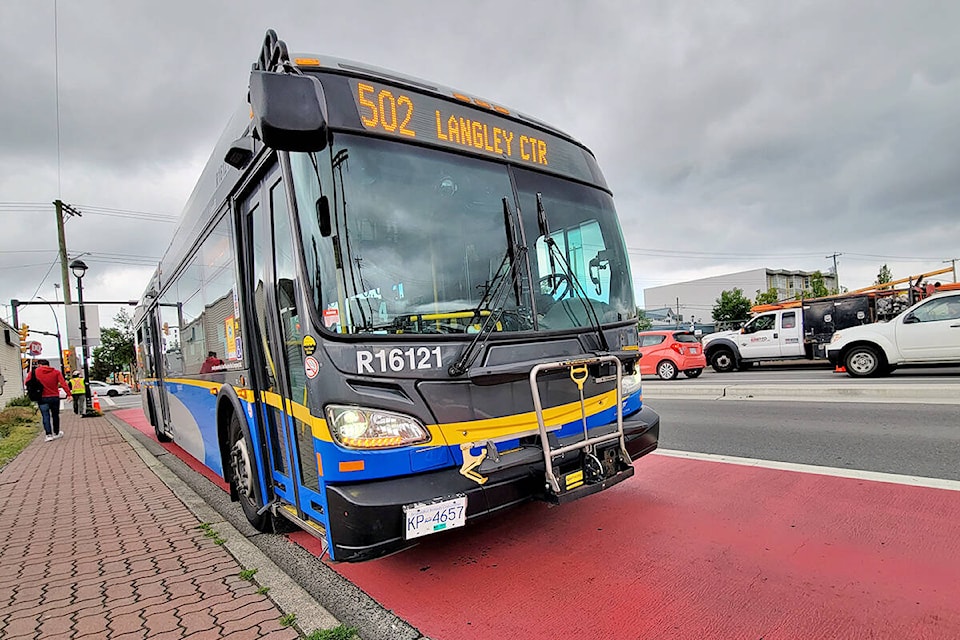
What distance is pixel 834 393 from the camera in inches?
373

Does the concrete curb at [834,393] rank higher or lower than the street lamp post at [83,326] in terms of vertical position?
lower

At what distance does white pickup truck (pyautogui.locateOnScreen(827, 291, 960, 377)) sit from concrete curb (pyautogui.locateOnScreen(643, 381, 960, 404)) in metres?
3.18

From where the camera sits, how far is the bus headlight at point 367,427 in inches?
108

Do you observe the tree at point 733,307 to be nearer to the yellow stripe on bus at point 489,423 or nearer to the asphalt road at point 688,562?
the asphalt road at point 688,562

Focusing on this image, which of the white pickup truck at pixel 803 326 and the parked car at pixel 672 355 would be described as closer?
the parked car at pixel 672 355

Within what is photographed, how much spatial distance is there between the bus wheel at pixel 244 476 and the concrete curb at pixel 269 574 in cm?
19

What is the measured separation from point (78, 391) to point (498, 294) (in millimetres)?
20685

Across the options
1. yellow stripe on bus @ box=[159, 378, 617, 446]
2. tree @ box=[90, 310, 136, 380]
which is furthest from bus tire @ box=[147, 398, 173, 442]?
tree @ box=[90, 310, 136, 380]

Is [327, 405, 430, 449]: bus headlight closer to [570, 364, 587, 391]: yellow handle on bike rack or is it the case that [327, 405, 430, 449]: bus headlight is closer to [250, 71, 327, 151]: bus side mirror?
[570, 364, 587, 391]: yellow handle on bike rack

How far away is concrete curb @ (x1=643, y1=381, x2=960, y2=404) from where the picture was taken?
8.47 m

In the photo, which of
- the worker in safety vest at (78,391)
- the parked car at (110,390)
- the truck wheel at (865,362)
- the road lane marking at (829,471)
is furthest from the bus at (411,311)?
the parked car at (110,390)

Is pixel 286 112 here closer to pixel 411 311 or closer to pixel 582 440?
pixel 411 311

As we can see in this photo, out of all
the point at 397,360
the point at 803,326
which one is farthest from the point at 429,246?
the point at 803,326

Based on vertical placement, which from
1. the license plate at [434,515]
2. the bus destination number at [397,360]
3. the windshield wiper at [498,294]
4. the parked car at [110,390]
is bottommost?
the parked car at [110,390]
